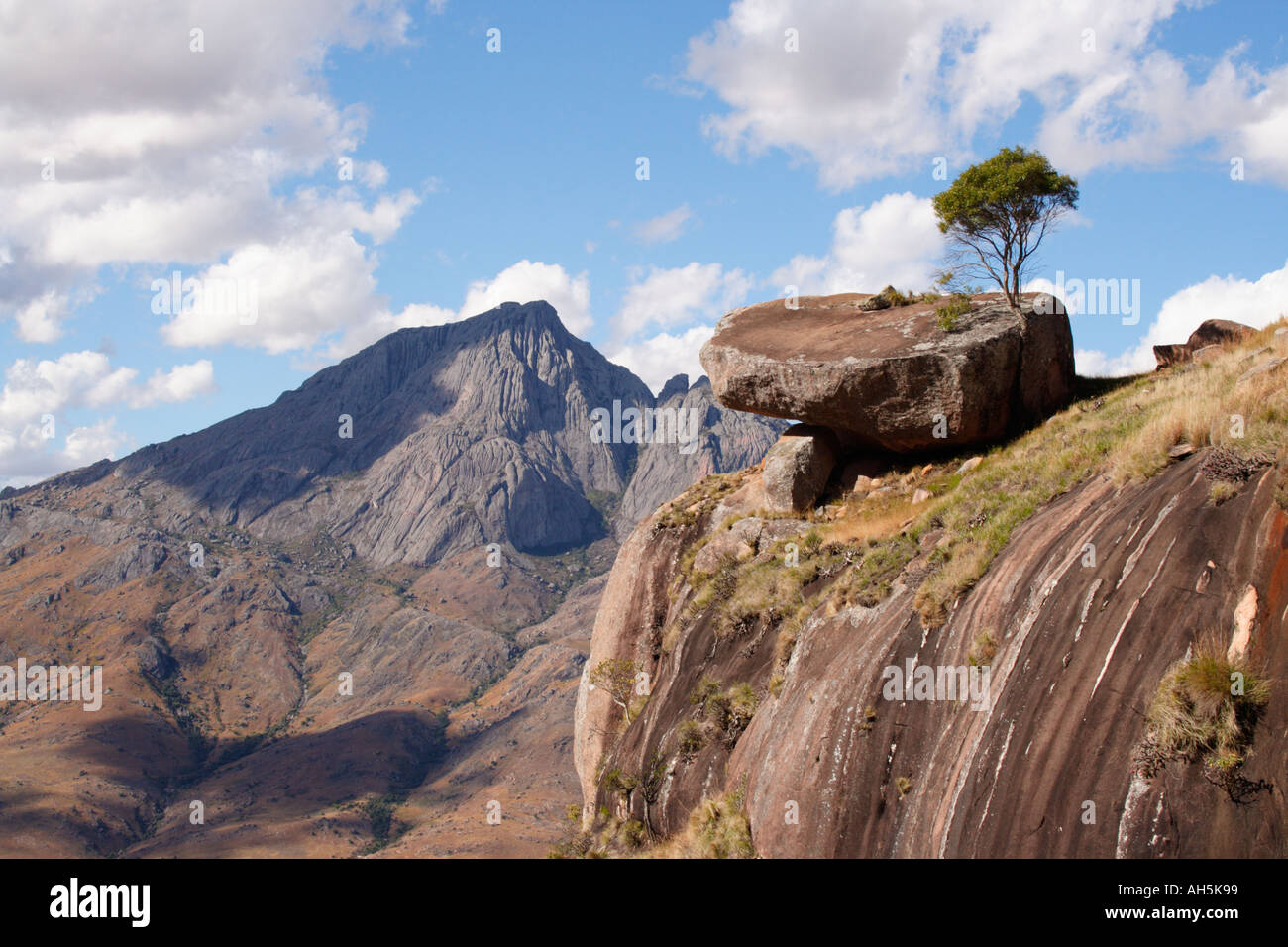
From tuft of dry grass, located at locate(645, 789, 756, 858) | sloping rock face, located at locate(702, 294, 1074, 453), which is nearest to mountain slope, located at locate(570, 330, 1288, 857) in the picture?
tuft of dry grass, located at locate(645, 789, 756, 858)

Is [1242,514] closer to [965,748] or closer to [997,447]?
[965,748]

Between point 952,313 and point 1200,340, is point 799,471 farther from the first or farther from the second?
point 1200,340

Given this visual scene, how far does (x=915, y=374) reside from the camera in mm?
23984

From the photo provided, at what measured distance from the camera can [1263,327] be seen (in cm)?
2295

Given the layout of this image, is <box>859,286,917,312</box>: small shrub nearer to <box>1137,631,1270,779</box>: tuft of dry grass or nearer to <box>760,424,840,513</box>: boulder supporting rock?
<box>760,424,840,513</box>: boulder supporting rock

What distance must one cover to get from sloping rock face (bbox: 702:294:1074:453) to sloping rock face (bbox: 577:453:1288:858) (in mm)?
7900

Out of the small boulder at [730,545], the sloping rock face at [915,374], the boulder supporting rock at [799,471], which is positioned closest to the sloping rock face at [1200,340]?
the sloping rock face at [915,374]

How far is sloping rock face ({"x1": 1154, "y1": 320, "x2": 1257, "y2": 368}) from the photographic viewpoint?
26047 mm

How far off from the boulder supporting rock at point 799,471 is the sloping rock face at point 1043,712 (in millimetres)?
7537

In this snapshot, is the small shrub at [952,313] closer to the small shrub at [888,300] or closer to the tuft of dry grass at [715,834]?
the small shrub at [888,300]

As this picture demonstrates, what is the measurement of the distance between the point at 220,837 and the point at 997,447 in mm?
207340

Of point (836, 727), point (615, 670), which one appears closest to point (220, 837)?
point (615, 670)

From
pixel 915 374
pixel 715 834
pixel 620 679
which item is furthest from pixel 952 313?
pixel 715 834

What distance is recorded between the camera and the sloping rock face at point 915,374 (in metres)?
24.0
